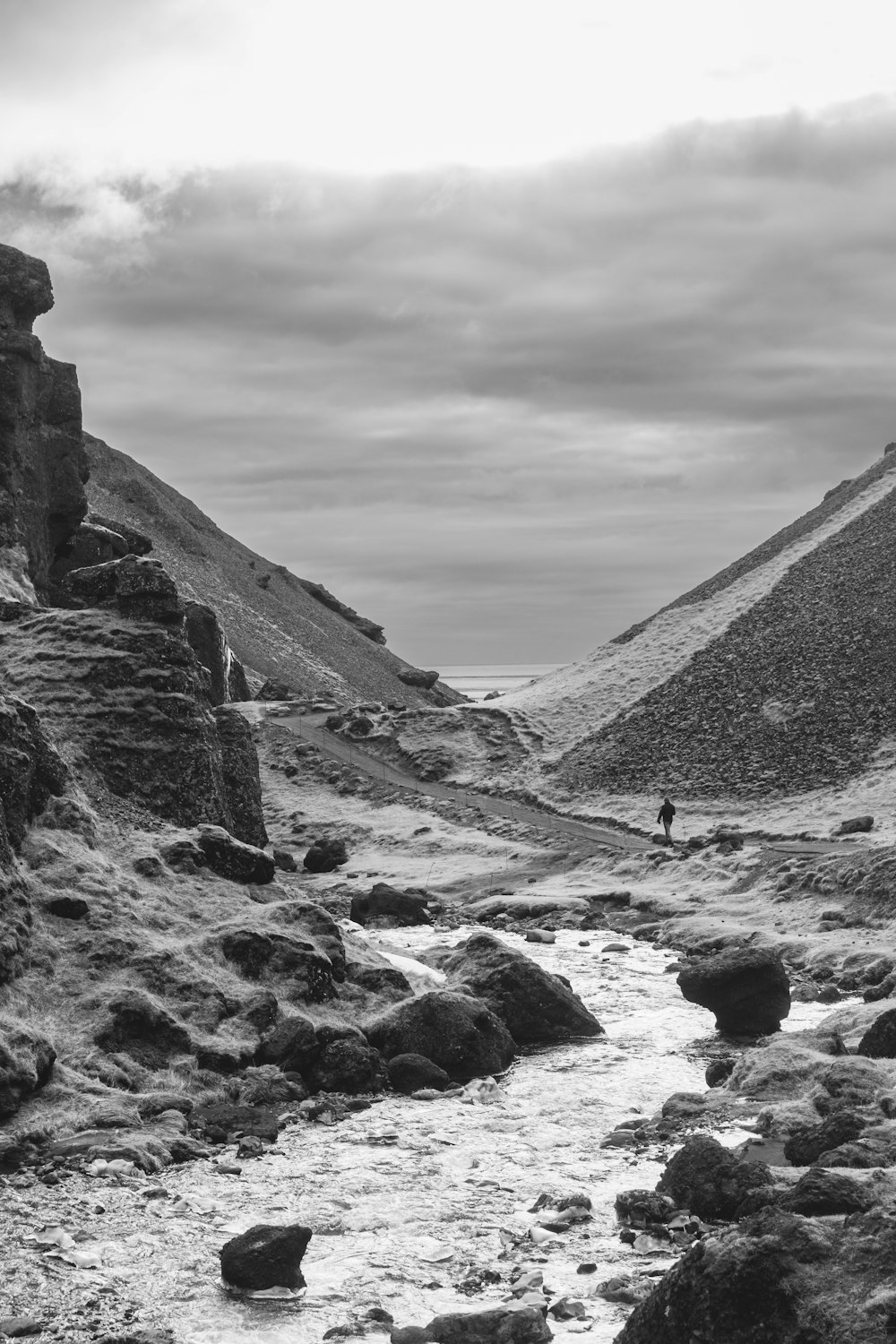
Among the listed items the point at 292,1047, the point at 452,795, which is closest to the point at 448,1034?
the point at 292,1047

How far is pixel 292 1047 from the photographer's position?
26.2m

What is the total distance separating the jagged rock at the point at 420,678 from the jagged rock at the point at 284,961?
120539 millimetres

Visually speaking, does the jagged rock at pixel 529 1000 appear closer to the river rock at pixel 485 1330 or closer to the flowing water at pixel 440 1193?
the flowing water at pixel 440 1193

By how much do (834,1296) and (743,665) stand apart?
75.7 metres

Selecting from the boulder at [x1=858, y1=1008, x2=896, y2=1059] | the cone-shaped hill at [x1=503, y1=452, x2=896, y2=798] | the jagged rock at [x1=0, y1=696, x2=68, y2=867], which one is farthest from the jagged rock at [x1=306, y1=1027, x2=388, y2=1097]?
the cone-shaped hill at [x1=503, y1=452, x2=896, y2=798]

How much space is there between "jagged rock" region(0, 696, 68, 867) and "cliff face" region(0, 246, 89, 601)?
3672cm

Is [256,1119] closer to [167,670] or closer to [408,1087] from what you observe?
[408,1087]

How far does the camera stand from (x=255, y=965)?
29.0 m

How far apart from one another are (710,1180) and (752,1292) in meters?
6.34

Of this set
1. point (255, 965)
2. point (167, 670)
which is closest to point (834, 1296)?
point (255, 965)

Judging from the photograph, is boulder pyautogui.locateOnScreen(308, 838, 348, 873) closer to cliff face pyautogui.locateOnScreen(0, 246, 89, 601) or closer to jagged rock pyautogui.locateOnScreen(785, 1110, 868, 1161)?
cliff face pyautogui.locateOnScreen(0, 246, 89, 601)

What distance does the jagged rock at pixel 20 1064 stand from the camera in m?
21.4

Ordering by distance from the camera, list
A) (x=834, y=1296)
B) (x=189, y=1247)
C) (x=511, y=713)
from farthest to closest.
→ (x=511, y=713) < (x=189, y=1247) < (x=834, y=1296)

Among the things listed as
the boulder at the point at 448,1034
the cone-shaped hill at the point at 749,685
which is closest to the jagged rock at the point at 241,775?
the boulder at the point at 448,1034
